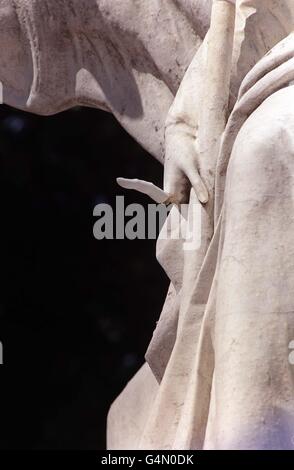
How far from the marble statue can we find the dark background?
207 cm

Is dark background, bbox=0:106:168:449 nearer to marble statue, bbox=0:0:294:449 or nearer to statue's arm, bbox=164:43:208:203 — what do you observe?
marble statue, bbox=0:0:294:449

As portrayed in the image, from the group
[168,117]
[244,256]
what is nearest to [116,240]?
[168,117]

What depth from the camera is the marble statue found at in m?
4.83

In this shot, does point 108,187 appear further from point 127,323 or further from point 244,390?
point 244,390

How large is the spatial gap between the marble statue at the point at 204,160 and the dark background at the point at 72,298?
2.07 meters

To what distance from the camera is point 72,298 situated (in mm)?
7977

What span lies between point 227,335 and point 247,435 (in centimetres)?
20

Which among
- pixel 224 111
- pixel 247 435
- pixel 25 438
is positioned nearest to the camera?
pixel 247 435

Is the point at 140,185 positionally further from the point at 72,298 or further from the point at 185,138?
the point at 72,298

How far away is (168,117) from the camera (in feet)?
17.7

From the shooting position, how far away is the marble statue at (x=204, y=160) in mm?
4832

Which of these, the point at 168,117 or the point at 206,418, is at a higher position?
the point at 168,117

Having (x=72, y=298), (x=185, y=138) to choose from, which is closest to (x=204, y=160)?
(x=185, y=138)

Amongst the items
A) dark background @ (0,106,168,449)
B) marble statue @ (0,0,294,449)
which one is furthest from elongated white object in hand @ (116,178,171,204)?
dark background @ (0,106,168,449)
